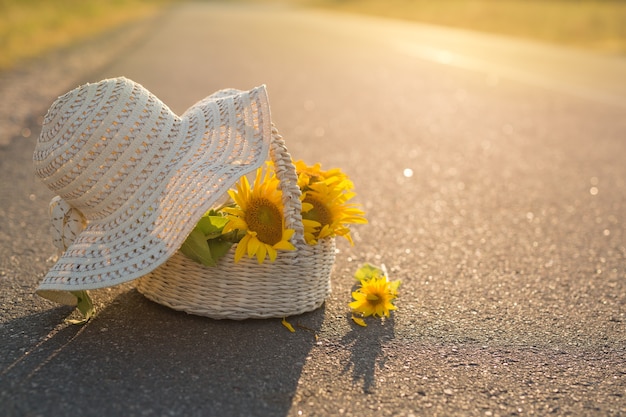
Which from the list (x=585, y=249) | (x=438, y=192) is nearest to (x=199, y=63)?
(x=438, y=192)

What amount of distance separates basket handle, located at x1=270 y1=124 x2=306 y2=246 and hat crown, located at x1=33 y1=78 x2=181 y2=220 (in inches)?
15.1

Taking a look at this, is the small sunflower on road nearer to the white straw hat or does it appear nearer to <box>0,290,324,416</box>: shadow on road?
<box>0,290,324,416</box>: shadow on road

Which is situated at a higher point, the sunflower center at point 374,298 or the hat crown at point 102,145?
the hat crown at point 102,145

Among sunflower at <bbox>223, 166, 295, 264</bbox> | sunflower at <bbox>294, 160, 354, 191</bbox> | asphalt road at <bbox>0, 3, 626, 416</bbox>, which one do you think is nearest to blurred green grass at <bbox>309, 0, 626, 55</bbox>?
asphalt road at <bbox>0, 3, 626, 416</bbox>

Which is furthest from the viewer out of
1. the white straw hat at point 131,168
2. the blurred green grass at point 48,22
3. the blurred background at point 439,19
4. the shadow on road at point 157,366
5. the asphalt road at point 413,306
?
the blurred background at point 439,19

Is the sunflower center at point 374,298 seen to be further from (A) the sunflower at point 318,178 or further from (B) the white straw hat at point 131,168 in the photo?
(B) the white straw hat at point 131,168

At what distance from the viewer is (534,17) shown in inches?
896

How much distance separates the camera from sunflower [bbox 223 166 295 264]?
2865 mm

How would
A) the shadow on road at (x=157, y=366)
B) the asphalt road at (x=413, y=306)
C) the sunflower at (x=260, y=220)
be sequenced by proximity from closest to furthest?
the shadow on road at (x=157, y=366), the asphalt road at (x=413, y=306), the sunflower at (x=260, y=220)

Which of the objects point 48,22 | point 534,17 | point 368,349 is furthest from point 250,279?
point 534,17

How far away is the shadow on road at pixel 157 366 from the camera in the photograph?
237cm

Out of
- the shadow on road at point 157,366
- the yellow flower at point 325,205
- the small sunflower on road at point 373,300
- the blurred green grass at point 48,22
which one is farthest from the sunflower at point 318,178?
the blurred green grass at point 48,22

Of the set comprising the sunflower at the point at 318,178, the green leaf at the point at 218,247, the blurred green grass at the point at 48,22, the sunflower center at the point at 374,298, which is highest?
the sunflower at the point at 318,178

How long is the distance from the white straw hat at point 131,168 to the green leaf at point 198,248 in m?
0.12
